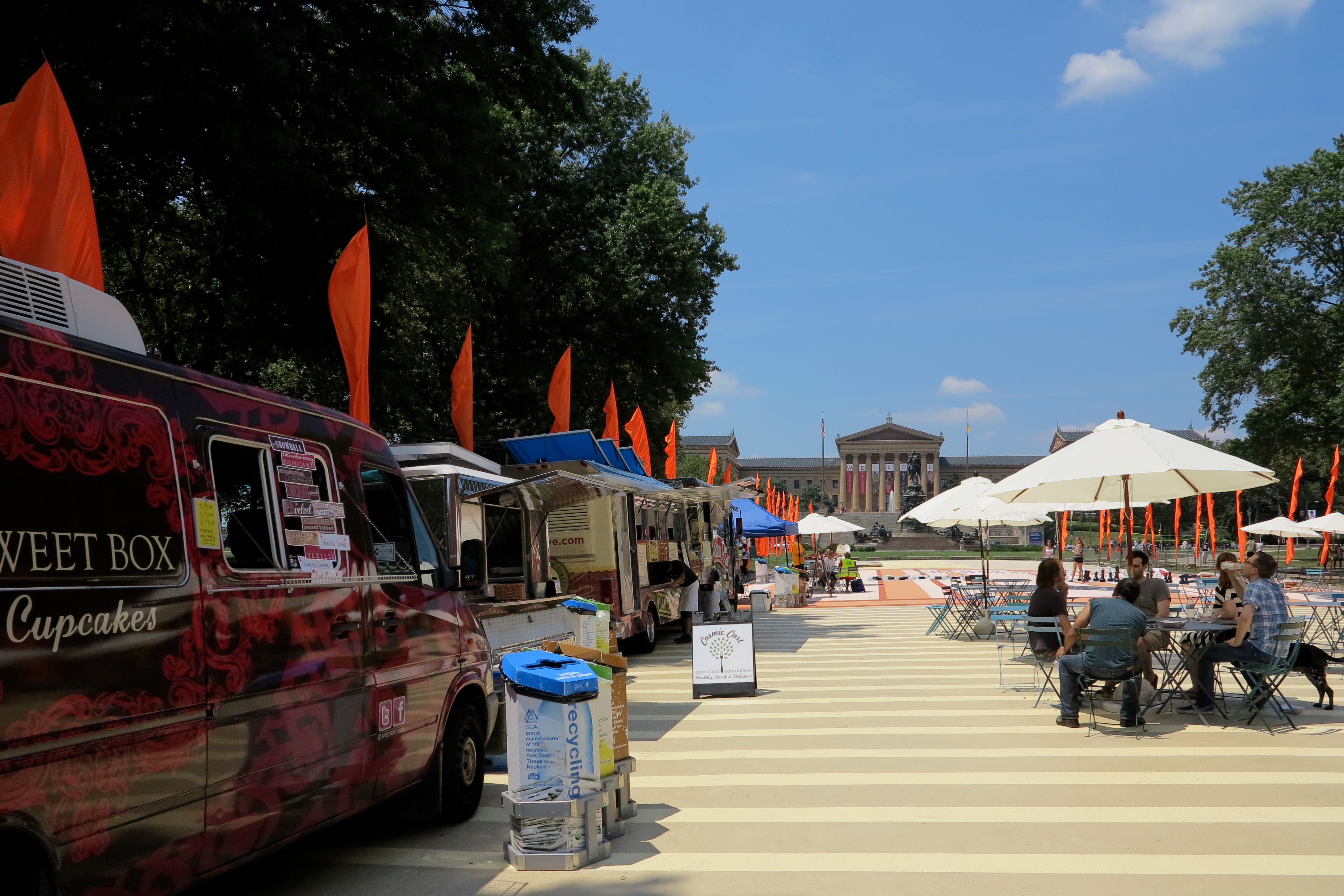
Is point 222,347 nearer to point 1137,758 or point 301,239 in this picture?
point 301,239

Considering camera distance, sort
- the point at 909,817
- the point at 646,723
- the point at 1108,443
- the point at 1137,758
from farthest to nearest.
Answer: the point at 1108,443 < the point at 646,723 < the point at 1137,758 < the point at 909,817

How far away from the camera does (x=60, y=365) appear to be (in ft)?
12.5

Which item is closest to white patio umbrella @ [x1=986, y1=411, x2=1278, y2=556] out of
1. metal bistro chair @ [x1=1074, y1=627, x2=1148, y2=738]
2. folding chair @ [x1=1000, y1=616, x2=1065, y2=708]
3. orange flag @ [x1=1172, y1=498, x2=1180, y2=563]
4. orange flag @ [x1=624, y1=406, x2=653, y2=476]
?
folding chair @ [x1=1000, y1=616, x2=1065, y2=708]

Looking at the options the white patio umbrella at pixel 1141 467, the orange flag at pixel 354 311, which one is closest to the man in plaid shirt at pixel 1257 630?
the white patio umbrella at pixel 1141 467

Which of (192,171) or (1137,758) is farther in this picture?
(192,171)

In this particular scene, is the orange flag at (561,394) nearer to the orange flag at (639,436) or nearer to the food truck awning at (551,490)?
the orange flag at (639,436)

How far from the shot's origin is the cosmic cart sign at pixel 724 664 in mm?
11906

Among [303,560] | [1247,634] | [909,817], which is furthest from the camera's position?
[1247,634]

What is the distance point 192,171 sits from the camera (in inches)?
579

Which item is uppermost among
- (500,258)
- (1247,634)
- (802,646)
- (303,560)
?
(500,258)

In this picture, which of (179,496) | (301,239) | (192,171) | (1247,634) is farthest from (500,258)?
(179,496)

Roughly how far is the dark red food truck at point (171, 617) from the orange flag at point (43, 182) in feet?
13.4

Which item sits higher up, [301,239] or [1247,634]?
[301,239]

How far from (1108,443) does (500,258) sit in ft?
36.5
